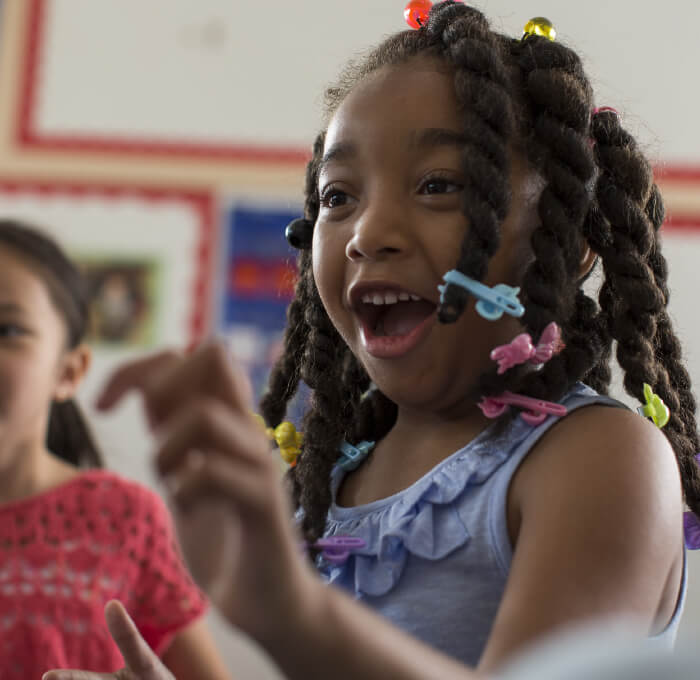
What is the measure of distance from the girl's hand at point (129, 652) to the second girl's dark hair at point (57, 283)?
1.38 feet

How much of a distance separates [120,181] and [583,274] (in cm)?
114

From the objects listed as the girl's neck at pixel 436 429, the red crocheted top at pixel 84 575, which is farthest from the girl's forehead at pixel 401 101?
the red crocheted top at pixel 84 575

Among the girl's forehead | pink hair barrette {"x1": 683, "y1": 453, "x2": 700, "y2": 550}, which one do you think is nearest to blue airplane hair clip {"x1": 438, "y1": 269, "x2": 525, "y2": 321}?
the girl's forehead

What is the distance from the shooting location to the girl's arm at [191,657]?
1.02 m

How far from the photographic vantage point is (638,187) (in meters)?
0.80

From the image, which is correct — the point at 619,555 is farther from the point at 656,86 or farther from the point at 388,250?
the point at 656,86

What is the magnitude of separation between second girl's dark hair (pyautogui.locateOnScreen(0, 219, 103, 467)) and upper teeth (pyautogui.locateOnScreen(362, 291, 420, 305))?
1.47 feet

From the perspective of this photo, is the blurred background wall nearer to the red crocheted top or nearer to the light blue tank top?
the red crocheted top

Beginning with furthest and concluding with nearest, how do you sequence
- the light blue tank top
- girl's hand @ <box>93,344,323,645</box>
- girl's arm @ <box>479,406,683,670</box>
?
the light blue tank top
girl's arm @ <box>479,406,683,670</box>
girl's hand @ <box>93,344,323,645</box>

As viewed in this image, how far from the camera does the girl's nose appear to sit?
0.71 metres

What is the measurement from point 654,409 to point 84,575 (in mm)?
596

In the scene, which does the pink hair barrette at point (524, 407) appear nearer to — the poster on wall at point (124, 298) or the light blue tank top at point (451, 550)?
the light blue tank top at point (451, 550)

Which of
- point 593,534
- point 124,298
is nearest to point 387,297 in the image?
point 593,534

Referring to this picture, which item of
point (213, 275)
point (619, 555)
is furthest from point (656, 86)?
point (619, 555)
